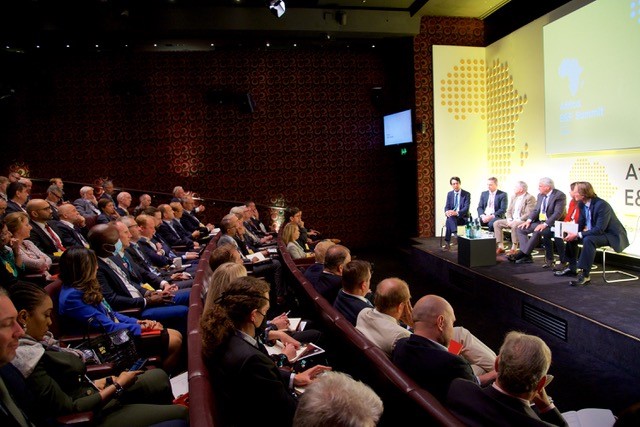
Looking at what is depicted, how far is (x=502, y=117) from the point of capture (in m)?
7.68

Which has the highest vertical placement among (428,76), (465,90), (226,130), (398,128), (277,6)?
(277,6)

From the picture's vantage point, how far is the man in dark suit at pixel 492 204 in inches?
266

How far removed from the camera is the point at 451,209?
7.32 m

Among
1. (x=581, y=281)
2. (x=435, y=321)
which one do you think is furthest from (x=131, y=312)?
(x=581, y=281)

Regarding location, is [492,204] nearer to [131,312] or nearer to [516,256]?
[516,256]

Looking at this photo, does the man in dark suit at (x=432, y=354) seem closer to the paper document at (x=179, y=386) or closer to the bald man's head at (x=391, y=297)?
the bald man's head at (x=391, y=297)

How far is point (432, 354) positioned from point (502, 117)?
6904 millimetres

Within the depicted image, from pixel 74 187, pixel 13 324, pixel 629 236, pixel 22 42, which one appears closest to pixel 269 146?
pixel 74 187

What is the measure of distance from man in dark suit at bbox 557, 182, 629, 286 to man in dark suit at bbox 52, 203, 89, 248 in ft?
17.4

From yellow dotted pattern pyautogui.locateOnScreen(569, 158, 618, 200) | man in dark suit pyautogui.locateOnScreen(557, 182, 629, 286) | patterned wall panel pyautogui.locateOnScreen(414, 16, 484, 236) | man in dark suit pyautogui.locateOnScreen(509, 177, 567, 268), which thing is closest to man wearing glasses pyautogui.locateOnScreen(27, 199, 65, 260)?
man in dark suit pyautogui.locateOnScreen(557, 182, 629, 286)

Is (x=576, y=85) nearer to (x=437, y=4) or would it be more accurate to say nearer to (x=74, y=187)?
(x=437, y=4)

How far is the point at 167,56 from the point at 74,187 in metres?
2.99

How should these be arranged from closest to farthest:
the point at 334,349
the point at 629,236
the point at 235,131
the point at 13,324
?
1. the point at 13,324
2. the point at 334,349
3. the point at 629,236
4. the point at 235,131

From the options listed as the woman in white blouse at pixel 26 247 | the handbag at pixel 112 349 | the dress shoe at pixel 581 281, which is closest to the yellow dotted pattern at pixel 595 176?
the dress shoe at pixel 581 281
